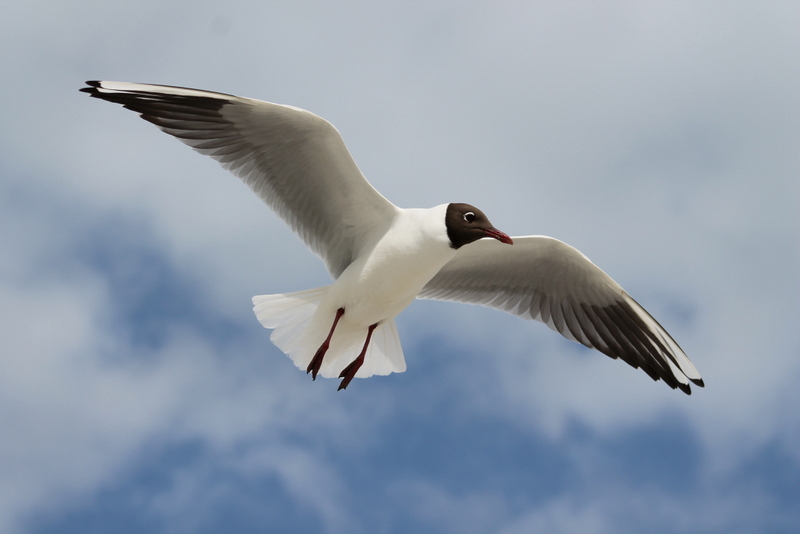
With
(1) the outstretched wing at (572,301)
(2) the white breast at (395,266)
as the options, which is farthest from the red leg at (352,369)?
(1) the outstretched wing at (572,301)

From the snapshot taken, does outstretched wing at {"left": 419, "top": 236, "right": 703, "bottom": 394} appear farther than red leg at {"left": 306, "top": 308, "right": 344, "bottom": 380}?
Yes

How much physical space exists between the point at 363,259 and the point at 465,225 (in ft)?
2.41

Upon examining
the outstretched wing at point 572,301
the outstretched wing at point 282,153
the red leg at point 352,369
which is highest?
the outstretched wing at point 282,153

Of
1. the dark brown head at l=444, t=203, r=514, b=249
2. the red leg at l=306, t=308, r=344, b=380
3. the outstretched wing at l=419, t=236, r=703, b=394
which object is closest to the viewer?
the dark brown head at l=444, t=203, r=514, b=249

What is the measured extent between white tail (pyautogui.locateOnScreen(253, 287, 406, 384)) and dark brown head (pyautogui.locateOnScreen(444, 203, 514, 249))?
947mm

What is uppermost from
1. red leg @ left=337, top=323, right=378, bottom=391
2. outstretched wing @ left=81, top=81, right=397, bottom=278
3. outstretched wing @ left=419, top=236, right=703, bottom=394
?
outstretched wing @ left=81, top=81, right=397, bottom=278

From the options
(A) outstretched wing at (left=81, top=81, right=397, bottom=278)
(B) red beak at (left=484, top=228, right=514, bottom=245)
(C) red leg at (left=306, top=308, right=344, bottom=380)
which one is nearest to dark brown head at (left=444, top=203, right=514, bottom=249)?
(B) red beak at (left=484, top=228, right=514, bottom=245)

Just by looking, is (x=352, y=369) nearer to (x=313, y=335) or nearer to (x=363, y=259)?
(x=313, y=335)

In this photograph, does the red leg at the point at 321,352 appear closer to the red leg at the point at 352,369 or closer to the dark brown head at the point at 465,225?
the red leg at the point at 352,369

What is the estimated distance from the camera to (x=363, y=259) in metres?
6.05

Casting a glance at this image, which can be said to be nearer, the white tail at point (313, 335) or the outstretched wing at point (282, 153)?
the outstretched wing at point (282, 153)

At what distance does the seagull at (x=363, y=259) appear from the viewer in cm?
586

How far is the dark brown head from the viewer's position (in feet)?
19.0

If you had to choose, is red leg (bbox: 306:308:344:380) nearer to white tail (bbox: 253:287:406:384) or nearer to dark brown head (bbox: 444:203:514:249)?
white tail (bbox: 253:287:406:384)
